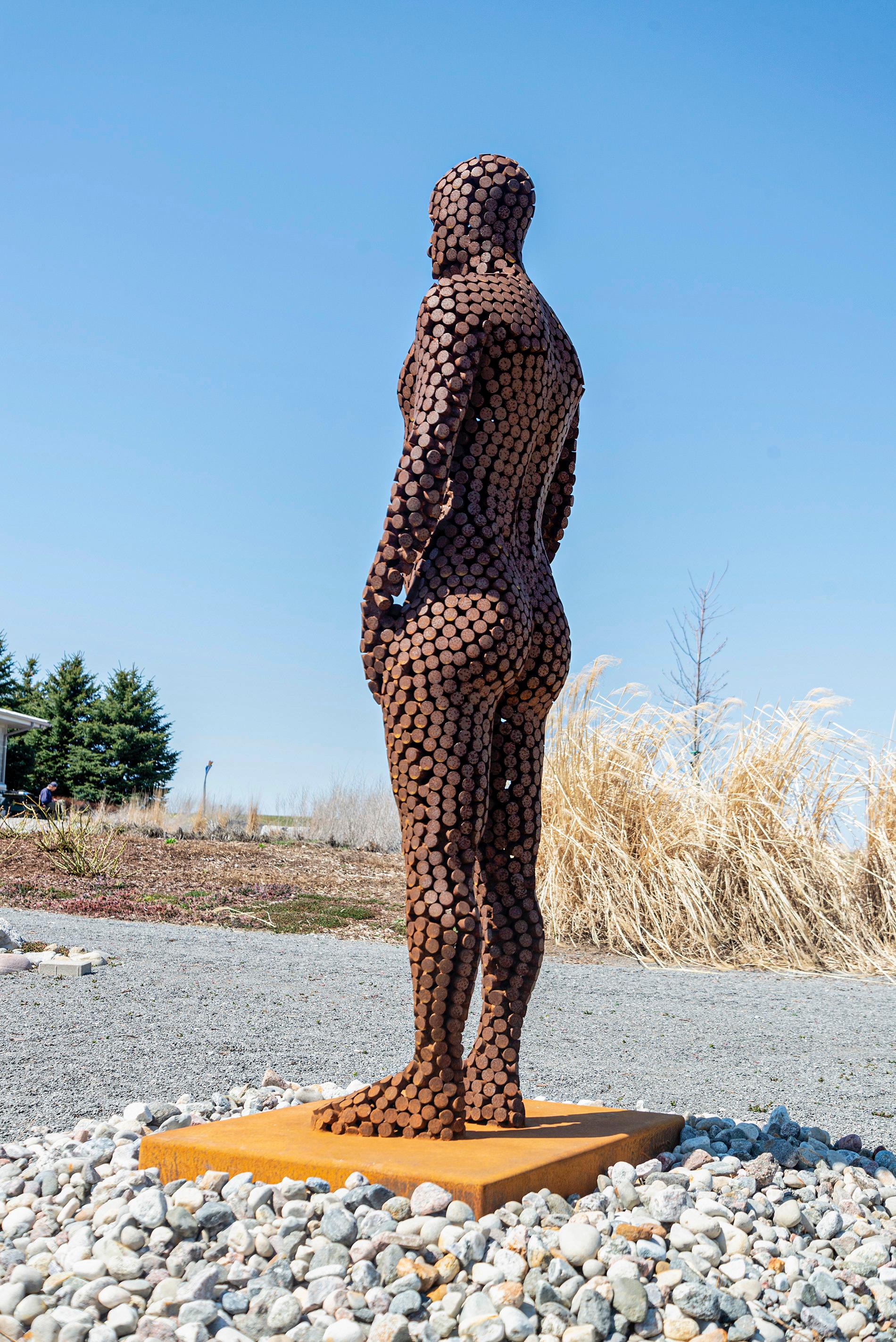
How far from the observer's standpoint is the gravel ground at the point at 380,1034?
4.79 meters

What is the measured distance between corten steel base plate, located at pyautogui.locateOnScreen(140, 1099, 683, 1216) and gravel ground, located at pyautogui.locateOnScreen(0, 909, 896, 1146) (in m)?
1.35

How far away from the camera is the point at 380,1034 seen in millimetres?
5910

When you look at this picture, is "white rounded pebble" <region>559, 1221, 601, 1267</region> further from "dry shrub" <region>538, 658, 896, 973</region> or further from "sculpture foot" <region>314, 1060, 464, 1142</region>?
"dry shrub" <region>538, 658, 896, 973</region>

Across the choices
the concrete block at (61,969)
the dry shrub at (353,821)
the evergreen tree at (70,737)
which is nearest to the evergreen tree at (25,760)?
the evergreen tree at (70,737)

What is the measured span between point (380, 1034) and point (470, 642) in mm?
3537

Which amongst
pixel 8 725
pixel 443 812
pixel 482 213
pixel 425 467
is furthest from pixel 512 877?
pixel 8 725

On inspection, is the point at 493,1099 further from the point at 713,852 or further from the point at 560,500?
the point at 713,852

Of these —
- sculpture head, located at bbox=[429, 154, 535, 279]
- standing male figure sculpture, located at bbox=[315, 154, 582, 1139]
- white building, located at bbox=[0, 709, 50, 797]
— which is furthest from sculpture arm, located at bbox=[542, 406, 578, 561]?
white building, located at bbox=[0, 709, 50, 797]

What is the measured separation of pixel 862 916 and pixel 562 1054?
17.1 ft

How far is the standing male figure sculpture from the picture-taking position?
3041 mm

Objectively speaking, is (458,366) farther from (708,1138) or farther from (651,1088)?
(651,1088)

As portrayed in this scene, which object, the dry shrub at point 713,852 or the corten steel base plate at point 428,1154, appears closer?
the corten steel base plate at point 428,1154

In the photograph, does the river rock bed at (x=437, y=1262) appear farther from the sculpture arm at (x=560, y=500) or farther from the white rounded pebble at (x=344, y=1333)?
the sculpture arm at (x=560, y=500)

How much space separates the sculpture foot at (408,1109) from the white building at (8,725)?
24.7 meters
